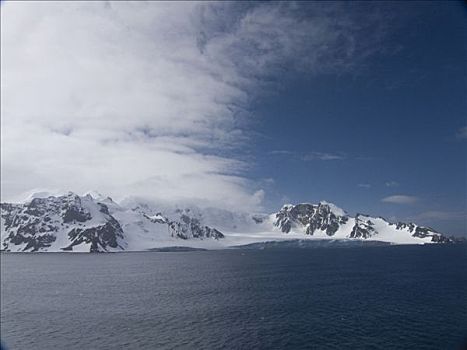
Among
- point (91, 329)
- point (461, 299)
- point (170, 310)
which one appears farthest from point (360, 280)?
point (91, 329)

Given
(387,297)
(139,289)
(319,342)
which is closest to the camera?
(319,342)

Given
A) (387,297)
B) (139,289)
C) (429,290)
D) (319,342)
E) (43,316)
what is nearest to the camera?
(319,342)

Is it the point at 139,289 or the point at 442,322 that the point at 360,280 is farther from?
the point at 139,289

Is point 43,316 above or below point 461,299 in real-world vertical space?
below

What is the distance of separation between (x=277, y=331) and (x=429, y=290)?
4523 centimetres

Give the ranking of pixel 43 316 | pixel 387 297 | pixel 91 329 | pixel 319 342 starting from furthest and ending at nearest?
pixel 387 297 < pixel 43 316 < pixel 91 329 < pixel 319 342

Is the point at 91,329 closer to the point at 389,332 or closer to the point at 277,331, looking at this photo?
the point at 277,331

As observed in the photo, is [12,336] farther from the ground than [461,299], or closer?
closer

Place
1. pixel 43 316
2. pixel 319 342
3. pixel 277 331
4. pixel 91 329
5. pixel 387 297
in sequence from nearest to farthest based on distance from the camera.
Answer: pixel 319 342 → pixel 277 331 → pixel 91 329 → pixel 43 316 → pixel 387 297

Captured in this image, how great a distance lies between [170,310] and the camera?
7362 cm

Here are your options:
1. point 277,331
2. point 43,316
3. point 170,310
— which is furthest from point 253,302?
point 43,316

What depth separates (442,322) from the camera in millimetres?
57375

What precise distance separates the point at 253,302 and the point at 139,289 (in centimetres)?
3727

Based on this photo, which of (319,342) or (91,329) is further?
(91,329)
